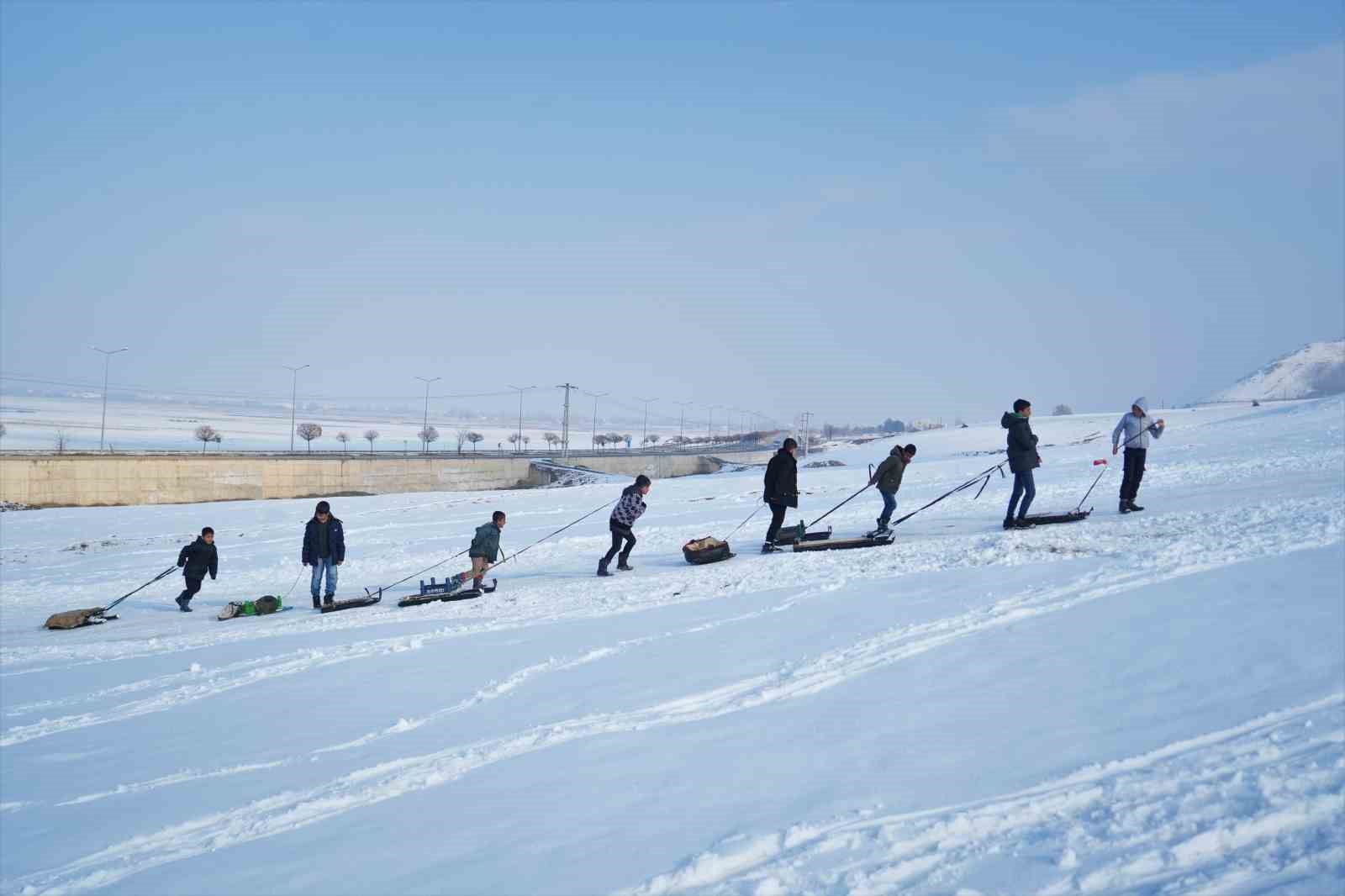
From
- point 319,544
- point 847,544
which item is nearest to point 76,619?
point 319,544

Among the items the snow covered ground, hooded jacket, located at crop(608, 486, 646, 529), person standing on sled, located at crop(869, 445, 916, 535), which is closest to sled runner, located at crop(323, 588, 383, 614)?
the snow covered ground

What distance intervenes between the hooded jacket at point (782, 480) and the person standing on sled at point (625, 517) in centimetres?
201

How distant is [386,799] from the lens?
6.87 metres

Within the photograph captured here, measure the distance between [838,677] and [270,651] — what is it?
8.35m

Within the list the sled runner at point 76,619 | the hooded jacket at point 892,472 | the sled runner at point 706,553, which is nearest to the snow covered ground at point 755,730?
the sled runner at point 706,553

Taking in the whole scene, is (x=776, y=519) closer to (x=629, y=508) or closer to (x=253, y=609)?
(x=629, y=508)

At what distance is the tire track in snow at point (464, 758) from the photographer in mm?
6594

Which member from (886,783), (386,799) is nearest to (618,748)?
(386,799)

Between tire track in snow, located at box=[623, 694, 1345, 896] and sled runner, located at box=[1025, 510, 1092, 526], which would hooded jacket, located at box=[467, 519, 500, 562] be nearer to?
sled runner, located at box=[1025, 510, 1092, 526]

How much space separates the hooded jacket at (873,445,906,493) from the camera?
15.2 metres

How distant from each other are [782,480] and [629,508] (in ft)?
8.35

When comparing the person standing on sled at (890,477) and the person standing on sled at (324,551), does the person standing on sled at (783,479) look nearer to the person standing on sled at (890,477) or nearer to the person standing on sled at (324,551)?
the person standing on sled at (890,477)

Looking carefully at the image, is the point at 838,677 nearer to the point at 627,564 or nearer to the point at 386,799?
the point at 386,799

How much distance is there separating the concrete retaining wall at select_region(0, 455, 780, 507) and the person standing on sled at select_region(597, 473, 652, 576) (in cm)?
4638
